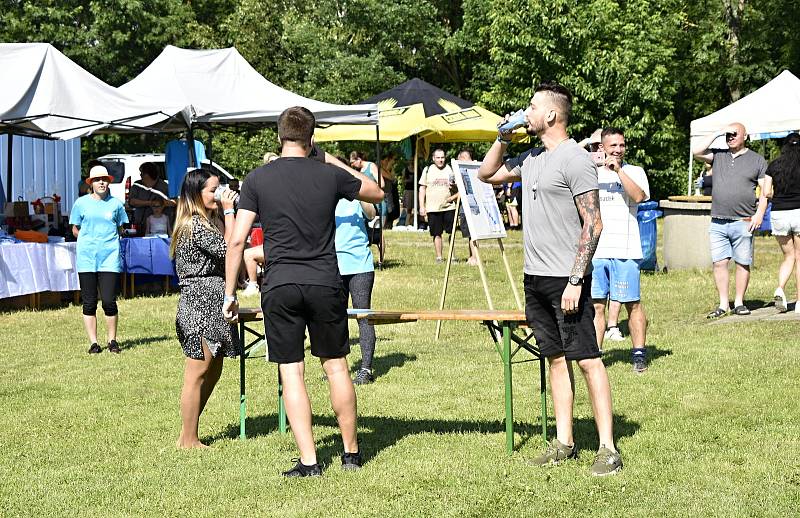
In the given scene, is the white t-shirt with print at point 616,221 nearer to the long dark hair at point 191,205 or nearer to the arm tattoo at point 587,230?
the arm tattoo at point 587,230

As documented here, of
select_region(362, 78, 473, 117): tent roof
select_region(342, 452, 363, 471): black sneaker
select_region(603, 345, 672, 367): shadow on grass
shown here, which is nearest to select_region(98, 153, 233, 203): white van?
select_region(362, 78, 473, 117): tent roof

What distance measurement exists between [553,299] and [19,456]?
3.39 metres

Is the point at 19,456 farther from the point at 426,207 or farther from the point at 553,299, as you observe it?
the point at 426,207

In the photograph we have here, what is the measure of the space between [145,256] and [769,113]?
14575mm

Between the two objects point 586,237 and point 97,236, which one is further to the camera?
point 97,236

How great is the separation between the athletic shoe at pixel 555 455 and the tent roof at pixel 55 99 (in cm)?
1073

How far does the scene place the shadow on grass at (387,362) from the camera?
32.3 feet

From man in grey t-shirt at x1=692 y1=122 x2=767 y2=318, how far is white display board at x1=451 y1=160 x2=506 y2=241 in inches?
92.5

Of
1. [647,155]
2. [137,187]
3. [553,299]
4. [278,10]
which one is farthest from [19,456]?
[278,10]

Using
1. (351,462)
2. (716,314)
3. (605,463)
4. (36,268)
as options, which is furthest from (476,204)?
(36,268)

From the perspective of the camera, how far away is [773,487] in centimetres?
584

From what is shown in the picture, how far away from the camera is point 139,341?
1200 cm

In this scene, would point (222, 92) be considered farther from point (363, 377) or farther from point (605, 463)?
point (605, 463)

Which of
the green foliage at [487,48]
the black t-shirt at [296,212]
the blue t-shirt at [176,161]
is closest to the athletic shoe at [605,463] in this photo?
the black t-shirt at [296,212]
